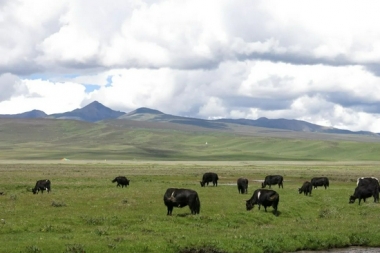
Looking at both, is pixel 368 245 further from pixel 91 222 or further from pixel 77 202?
pixel 77 202

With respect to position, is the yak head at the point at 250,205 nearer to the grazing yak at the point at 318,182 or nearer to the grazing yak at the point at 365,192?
the grazing yak at the point at 365,192

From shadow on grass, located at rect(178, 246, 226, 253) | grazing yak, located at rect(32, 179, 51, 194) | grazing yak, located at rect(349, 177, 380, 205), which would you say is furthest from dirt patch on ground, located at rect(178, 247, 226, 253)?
grazing yak, located at rect(32, 179, 51, 194)

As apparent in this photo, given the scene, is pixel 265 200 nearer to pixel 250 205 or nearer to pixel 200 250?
pixel 250 205

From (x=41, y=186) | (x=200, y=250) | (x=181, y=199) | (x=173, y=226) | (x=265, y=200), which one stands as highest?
(x=181, y=199)

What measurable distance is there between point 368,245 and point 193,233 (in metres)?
8.91

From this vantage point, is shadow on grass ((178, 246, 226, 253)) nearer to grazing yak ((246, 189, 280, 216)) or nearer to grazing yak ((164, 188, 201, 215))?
grazing yak ((164, 188, 201, 215))

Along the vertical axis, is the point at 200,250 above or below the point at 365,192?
below

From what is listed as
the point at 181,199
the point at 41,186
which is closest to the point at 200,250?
the point at 181,199

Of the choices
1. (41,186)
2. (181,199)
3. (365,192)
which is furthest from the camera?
(41,186)

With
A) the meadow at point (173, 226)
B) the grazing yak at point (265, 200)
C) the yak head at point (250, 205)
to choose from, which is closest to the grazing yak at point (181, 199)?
the meadow at point (173, 226)

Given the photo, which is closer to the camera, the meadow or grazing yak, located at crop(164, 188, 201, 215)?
the meadow

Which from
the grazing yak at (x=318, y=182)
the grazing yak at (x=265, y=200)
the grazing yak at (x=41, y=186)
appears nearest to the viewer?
the grazing yak at (x=265, y=200)

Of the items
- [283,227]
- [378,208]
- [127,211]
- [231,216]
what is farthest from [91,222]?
[378,208]

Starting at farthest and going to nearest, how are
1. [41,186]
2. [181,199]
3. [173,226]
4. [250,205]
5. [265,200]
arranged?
1. [41,186]
2. [250,205]
3. [265,200]
4. [181,199]
5. [173,226]
